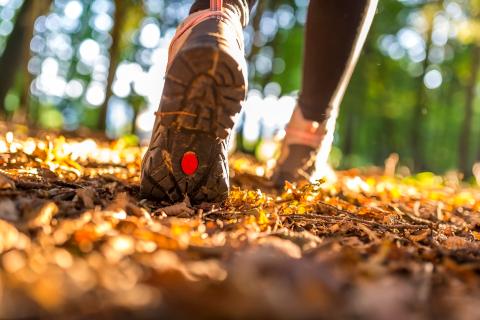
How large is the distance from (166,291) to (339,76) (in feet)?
5.25

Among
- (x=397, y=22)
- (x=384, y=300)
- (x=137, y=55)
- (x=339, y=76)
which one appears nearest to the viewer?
(x=384, y=300)

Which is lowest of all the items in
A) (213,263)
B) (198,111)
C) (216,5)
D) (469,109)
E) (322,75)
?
(213,263)

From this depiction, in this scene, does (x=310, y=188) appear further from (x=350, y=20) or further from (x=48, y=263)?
(x=48, y=263)

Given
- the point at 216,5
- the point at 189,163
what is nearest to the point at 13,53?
the point at 216,5

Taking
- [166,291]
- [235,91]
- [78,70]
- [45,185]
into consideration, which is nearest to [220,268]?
[166,291]

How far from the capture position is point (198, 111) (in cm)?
160

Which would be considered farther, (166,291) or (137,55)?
(137,55)

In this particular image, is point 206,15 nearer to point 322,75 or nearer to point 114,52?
point 322,75

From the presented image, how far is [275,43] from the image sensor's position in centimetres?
1284

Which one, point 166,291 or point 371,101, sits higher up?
point 371,101

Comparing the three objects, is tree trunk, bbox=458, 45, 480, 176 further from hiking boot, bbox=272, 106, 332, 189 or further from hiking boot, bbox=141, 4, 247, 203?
hiking boot, bbox=141, 4, 247, 203

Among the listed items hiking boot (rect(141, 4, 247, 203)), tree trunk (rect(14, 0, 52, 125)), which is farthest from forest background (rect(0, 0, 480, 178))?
hiking boot (rect(141, 4, 247, 203))

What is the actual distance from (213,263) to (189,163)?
2.57ft

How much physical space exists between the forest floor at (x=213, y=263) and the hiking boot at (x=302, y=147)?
548 mm
